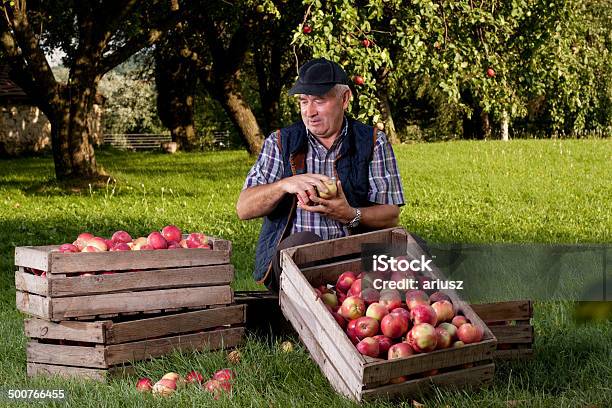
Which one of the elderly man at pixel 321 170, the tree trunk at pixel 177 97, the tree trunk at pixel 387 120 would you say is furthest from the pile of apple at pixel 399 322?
the tree trunk at pixel 177 97

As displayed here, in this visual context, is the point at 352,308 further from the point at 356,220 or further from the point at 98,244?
the point at 98,244

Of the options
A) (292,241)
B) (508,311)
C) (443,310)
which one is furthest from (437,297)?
(292,241)

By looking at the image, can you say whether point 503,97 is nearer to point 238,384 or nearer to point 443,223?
point 443,223

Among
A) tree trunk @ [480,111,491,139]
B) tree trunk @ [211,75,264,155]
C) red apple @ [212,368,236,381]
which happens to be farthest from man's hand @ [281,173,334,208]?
tree trunk @ [480,111,491,139]

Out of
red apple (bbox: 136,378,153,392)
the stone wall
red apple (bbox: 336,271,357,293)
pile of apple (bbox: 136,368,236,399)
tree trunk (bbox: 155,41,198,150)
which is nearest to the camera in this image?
pile of apple (bbox: 136,368,236,399)

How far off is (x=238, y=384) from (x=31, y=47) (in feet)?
42.6

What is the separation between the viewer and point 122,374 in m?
4.56

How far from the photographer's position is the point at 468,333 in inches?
155

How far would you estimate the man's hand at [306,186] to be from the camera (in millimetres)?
4543

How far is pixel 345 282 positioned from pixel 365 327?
520mm

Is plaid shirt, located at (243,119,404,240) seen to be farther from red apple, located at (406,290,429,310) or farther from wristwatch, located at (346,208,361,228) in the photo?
red apple, located at (406,290,429,310)

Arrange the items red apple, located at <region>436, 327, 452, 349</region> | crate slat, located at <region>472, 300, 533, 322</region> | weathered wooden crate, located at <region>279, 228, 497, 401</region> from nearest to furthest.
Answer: weathered wooden crate, located at <region>279, 228, 497, 401</region> → red apple, located at <region>436, 327, 452, 349</region> → crate slat, located at <region>472, 300, 533, 322</region>

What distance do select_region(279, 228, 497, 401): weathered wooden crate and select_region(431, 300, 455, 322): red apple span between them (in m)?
0.08

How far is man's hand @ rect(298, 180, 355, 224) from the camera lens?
459 centimetres
